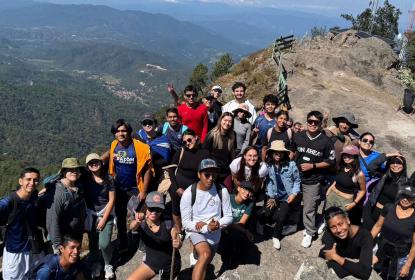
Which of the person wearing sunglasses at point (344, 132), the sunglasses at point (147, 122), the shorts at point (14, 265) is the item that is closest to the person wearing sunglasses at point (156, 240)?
the shorts at point (14, 265)

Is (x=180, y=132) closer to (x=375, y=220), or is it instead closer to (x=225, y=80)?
(x=375, y=220)

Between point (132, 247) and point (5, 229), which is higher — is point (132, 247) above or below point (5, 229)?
below

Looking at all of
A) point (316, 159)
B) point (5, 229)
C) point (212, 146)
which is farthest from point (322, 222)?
point (5, 229)

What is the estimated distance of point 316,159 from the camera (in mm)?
6883

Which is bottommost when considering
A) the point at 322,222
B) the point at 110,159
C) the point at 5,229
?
the point at 322,222

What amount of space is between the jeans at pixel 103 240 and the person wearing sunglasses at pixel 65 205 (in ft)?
1.52

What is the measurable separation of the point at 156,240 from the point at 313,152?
10.6 feet

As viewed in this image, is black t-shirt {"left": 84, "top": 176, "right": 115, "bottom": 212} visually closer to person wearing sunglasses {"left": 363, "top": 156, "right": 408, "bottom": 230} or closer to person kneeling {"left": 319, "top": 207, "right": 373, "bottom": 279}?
person kneeling {"left": 319, "top": 207, "right": 373, "bottom": 279}

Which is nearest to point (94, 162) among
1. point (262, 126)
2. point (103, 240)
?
point (103, 240)

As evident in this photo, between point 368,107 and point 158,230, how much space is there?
13524 millimetres

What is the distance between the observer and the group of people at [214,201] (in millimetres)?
5348

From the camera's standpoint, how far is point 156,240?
558 cm

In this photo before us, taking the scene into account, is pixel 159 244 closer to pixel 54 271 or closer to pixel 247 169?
pixel 54 271

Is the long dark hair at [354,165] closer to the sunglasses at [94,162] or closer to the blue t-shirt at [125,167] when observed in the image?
the blue t-shirt at [125,167]
